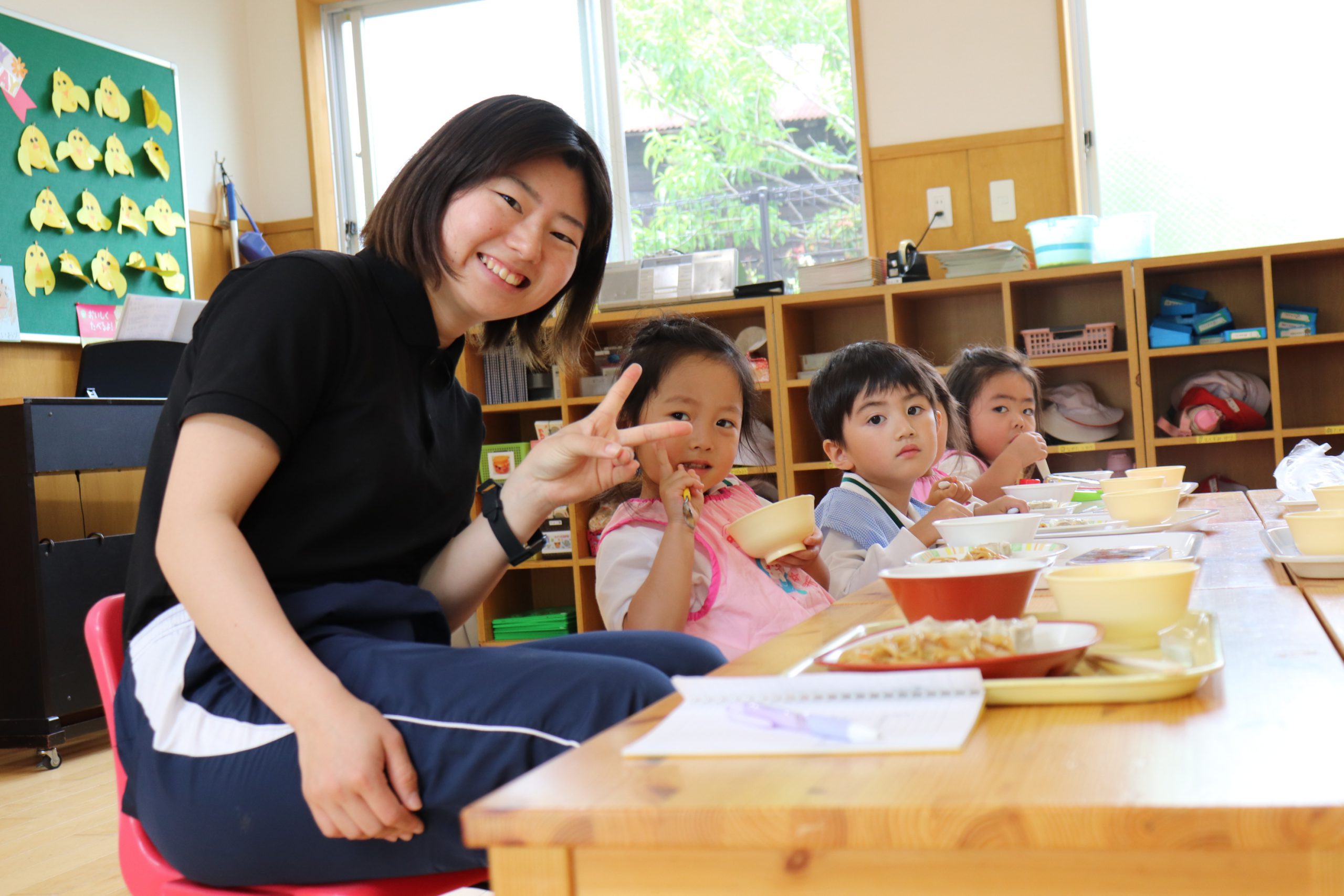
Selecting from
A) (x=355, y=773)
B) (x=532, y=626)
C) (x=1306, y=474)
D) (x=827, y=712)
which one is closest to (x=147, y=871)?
(x=355, y=773)

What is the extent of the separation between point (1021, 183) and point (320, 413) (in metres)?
3.57

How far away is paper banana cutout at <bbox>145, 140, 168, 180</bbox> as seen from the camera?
429cm

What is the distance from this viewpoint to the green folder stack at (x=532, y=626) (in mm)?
4277

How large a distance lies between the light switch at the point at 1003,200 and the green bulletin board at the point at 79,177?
9.76 feet

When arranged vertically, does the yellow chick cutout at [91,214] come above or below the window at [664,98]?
below

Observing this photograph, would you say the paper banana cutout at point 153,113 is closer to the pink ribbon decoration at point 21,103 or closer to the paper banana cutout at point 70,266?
the pink ribbon decoration at point 21,103

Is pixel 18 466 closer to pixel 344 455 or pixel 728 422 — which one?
pixel 728 422

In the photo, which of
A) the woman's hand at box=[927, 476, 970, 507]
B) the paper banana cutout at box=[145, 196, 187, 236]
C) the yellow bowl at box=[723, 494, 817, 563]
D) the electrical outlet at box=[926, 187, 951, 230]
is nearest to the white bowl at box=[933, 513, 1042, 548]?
the yellow bowl at box=[723, 494, 817, 563]

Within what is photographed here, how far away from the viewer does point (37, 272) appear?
3.80 metres

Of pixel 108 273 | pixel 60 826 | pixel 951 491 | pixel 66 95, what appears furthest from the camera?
pixel 108 273

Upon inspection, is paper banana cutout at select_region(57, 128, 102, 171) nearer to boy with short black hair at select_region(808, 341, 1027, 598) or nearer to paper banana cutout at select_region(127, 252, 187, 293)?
paper banana cutout at select_region(127, 252, 187, 293)

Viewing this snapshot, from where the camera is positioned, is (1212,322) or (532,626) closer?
(1212,322)

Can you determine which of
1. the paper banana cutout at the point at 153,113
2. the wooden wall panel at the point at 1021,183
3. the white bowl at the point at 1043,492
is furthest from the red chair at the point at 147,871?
the paper banana cutout at the point at 153,113

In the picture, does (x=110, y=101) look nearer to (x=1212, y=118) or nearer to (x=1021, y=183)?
(x=1021, y=183)
